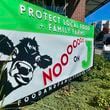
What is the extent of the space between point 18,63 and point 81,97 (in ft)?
8.72

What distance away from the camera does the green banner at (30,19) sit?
4.74 meters

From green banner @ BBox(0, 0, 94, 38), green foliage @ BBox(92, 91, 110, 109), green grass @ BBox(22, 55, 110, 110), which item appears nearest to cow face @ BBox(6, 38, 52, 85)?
green banner @ BBox(0, 0, 94, 38)

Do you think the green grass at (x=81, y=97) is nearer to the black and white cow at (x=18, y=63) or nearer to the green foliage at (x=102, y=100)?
the green foliage at (x=102, y=100)

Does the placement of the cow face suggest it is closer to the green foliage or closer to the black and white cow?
the black and white cow

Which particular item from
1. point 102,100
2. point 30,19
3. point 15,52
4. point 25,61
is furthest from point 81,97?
point 15,52

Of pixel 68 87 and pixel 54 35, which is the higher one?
pixel 54 35

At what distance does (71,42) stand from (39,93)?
218 cm

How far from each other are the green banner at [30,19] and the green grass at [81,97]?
133 cm

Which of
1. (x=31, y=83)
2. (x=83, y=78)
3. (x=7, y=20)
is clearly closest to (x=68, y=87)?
(x=83, y=78)

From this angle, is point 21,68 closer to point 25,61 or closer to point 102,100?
point 25,61

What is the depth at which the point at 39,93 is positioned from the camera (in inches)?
234

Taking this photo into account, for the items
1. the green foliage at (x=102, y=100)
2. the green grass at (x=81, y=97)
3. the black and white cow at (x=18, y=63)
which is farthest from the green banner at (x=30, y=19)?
the green foliage at (x=102, y=100)

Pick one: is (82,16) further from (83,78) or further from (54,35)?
(54,35)

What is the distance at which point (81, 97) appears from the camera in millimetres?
7418
